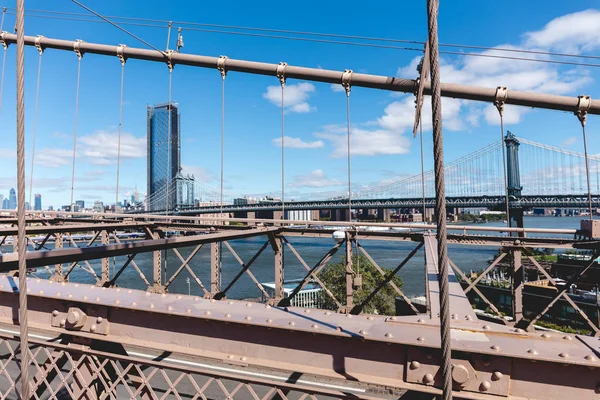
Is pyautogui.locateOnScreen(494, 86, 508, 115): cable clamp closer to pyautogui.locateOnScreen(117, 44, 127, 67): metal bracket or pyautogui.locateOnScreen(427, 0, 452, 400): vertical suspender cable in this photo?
pyautogui.locateOnScreen(427, 0, 452, 400): vertical suspender cable

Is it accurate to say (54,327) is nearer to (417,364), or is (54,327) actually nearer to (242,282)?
(417,364)

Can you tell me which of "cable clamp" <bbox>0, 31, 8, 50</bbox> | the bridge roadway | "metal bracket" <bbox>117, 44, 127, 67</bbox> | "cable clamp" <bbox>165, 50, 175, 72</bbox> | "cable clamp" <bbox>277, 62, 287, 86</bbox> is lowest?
the bridge roadway

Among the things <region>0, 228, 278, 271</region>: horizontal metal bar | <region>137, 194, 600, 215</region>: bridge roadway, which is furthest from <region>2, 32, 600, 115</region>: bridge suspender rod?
<region>137, 194, 600, 215</region>: bridge roadway

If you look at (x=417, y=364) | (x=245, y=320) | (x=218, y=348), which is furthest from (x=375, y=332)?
(x=218, y=348)

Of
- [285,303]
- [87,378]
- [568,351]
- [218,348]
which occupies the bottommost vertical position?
[285,303]

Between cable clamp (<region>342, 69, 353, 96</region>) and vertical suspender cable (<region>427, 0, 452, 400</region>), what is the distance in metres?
8.08

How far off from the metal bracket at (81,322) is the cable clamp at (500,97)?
323 inches

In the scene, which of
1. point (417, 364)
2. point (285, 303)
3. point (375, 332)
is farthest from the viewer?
point (285, 303)

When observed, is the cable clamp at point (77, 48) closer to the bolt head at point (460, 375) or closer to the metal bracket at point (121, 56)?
the metal bracket at point (121, 56)

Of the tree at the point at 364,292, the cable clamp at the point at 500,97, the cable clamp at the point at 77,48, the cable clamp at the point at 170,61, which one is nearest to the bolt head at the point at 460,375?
the cable clamp at the point at 500,97

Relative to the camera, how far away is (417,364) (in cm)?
182

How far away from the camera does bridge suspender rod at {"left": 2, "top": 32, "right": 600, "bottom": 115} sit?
7.97 metres

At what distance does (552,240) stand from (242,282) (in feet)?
120

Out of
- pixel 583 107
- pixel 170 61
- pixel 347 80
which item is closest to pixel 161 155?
pixel 170 61
